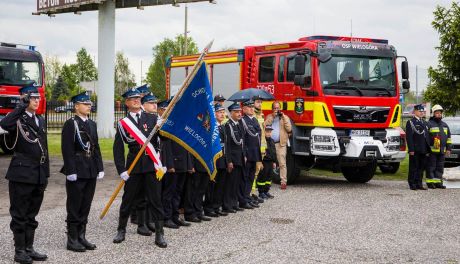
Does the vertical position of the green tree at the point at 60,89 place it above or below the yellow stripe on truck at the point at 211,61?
above

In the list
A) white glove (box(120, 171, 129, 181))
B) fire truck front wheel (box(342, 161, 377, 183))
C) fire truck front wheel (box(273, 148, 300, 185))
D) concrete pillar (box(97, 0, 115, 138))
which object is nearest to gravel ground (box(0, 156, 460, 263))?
white glove (box(120, 171, 129, 181))

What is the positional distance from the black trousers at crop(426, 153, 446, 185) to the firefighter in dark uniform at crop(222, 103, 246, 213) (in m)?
5.05

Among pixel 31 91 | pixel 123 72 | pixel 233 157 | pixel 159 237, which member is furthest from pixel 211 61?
pixel 123 72

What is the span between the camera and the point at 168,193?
357 inches

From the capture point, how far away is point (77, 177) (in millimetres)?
7312

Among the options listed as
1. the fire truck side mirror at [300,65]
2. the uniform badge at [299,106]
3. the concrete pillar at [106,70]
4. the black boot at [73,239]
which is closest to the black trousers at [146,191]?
the black boot at [73,239]

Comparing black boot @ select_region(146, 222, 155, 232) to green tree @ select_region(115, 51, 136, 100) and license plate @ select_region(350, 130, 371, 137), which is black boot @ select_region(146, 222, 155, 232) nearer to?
license plate @ select_region(350, 130, 371, 137)

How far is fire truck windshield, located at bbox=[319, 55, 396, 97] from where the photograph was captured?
13453 millimetres

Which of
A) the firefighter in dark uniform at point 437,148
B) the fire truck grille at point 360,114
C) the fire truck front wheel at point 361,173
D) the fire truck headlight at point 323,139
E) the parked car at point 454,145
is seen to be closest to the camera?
the fire truck headlight at point 323,139

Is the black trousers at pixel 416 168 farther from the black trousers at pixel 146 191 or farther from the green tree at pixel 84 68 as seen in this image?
the green tree at pixel 84 68

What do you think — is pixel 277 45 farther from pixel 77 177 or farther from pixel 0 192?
pixel 77 177

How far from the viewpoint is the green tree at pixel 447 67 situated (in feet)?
62.8

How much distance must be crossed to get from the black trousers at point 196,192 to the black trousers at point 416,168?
5627 millimetres

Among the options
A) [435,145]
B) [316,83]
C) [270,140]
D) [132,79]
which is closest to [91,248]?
[270,140]
